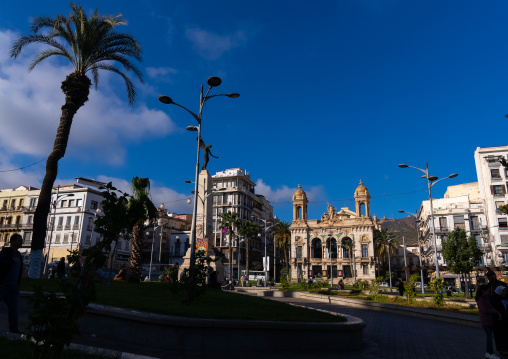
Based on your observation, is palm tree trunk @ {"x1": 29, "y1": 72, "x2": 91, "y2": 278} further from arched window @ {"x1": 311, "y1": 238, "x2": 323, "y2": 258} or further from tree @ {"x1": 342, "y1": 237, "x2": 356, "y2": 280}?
arched window @ {"x1": 311, "y1": 238, "x2": 323, "y2": 258}

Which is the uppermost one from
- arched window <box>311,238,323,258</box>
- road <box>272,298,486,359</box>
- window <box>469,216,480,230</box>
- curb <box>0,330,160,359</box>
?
window <box>469,216,480,230</box>

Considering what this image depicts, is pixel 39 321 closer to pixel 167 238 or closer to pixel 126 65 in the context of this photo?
pixel 126 65

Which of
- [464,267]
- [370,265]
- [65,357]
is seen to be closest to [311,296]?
[464,267]

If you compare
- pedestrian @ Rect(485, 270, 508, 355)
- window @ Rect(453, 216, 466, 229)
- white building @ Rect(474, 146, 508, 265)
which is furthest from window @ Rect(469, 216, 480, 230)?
pedestrian @ Rect(485, 270, 508, 355)

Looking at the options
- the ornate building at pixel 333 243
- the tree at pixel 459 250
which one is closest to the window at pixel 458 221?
the ornate building at pixel 333 243

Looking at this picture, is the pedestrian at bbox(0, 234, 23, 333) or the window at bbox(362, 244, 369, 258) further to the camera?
the window at bbox(362, 244, 369, 258)

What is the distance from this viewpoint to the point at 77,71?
18.8m

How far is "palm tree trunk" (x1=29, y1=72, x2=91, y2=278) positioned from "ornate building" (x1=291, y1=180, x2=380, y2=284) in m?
56.2

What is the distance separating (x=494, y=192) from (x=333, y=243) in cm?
2927

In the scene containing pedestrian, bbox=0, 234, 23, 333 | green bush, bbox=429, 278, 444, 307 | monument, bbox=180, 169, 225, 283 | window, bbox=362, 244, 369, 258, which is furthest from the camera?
window, bbox=362, 244, 369, 258

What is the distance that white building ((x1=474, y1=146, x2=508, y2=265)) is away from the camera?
55.8 meters

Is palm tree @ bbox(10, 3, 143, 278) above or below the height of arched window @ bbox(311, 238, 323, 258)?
above

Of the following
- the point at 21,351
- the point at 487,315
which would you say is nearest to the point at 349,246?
the point at 487,315

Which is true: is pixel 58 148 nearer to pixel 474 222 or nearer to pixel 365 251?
pixel 365 251
